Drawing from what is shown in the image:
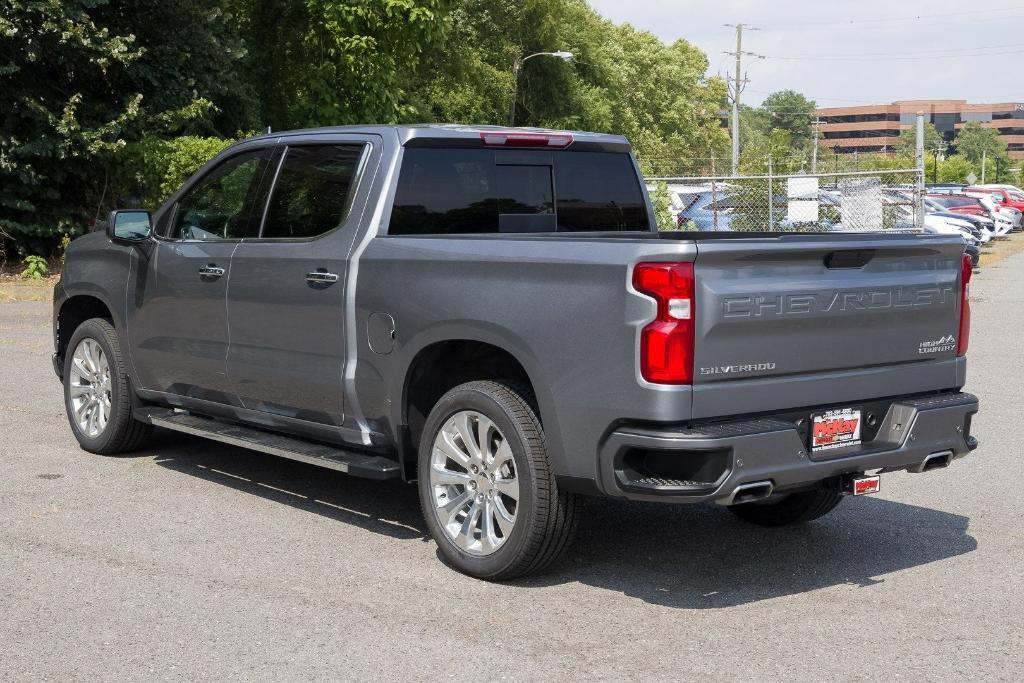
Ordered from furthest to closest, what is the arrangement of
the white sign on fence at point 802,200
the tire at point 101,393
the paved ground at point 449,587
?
1. the white sign on fence at point 802,200
2. the tire at point 101,393
3. the paved ground at point 449,587

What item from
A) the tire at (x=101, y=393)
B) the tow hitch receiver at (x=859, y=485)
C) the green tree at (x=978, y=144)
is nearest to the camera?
the tow hitch receiver at (x=859, y=485)

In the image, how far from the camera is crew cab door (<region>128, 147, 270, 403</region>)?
23.1ft

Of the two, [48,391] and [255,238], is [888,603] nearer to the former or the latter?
[255,238]

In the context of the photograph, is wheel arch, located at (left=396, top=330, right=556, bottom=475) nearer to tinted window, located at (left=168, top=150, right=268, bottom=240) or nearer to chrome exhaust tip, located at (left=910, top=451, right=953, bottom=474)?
tinted window, located at (left=168, top=150, right=268, bottom=240)

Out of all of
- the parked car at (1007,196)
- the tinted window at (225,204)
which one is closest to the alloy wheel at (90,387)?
the tinted window at (225,204)

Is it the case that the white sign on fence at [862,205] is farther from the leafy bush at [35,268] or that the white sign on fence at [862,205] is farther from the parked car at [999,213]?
the parked car at [999,213]

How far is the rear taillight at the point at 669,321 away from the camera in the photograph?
4844mm

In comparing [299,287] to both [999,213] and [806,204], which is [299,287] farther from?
[999,213]

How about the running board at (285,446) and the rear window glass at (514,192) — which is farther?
the rear window glass at (514,192)

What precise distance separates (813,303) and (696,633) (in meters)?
1.36

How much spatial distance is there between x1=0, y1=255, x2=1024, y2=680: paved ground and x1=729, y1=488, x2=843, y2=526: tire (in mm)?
80

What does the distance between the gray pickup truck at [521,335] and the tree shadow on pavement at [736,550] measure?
0.24 m

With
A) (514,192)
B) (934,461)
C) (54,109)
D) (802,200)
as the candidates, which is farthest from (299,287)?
(54,109)

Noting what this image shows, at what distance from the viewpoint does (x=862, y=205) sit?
66.0 ft
